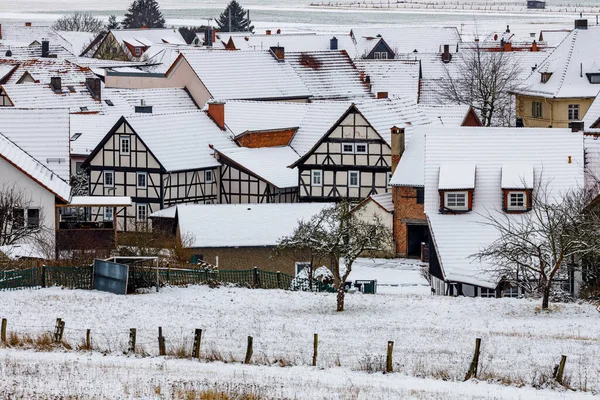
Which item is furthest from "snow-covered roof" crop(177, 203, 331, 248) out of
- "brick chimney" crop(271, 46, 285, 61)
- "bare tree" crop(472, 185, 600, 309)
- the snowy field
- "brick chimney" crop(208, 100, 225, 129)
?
"brick chimney" crop(271, 46, 285, 61)

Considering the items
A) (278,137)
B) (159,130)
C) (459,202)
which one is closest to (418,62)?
(278,137)

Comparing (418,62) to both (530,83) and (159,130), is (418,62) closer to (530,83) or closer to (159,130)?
(530,83)

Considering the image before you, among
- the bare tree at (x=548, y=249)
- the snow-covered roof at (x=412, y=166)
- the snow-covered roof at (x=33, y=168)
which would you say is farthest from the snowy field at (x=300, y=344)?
the snow-covered roof at (x=412, y=166)

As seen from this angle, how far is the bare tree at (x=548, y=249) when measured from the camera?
43438mm

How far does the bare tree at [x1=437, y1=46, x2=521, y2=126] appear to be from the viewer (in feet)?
308

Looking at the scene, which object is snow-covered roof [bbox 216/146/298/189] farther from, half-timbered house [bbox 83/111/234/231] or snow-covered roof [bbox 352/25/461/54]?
snow-covered roof [bbox 352/25/461/54]

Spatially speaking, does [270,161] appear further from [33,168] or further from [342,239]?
[342,239]

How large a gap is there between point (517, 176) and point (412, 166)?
9.16 metres

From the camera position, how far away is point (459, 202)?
185 ft

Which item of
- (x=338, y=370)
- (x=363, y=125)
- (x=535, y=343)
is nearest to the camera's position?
(x=338, y=370)

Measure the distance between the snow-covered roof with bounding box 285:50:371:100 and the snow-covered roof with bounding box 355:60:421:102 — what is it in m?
1.30

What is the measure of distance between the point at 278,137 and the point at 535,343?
43.9 meters

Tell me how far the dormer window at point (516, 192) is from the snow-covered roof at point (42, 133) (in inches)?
759

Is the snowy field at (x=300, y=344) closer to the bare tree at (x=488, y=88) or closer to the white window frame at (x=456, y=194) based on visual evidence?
the white window frame at (x=456, y=194)
